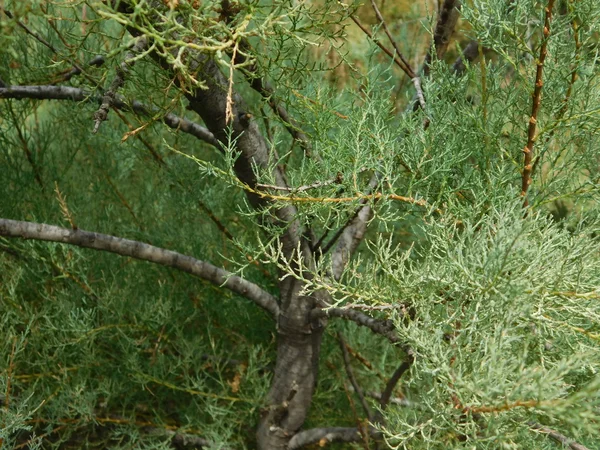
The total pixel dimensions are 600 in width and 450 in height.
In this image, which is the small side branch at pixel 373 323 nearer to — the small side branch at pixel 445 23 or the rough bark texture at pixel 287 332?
the rough bark texture at pixel 287 332

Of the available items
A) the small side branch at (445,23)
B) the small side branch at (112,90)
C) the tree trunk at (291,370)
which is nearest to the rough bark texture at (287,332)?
the tree trunk at (291,370)

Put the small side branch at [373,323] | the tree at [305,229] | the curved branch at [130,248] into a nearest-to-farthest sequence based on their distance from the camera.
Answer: the tree at [305,229], the small side branch at [373,323], the curved branch at [130,248]

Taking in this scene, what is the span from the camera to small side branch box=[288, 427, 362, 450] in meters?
1.24

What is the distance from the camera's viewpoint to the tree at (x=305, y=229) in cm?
62

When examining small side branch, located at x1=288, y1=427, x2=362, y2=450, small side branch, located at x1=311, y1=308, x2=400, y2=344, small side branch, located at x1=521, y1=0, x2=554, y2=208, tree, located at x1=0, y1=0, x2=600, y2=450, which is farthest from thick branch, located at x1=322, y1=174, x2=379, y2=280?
small side branch, located at x1=521, y1=0, x2=554, y2=208

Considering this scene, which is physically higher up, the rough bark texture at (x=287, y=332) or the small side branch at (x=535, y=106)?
the small side branch at (x=535, y=106)

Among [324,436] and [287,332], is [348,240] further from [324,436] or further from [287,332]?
[324,436]

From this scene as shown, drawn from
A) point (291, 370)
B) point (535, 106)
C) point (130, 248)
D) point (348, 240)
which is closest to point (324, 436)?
point (291, 370)

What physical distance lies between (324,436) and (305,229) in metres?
0.42

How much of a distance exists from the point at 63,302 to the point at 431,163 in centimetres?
85

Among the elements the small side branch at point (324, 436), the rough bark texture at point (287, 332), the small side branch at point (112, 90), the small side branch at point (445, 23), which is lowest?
the small side branch at point (324, 436)

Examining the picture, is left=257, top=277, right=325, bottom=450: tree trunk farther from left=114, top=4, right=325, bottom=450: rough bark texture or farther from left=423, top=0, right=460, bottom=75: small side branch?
left=423, top=0, right=460, bottom=75: small side branch

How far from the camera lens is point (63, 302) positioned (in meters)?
1.33

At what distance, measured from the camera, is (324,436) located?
4.09 ft
